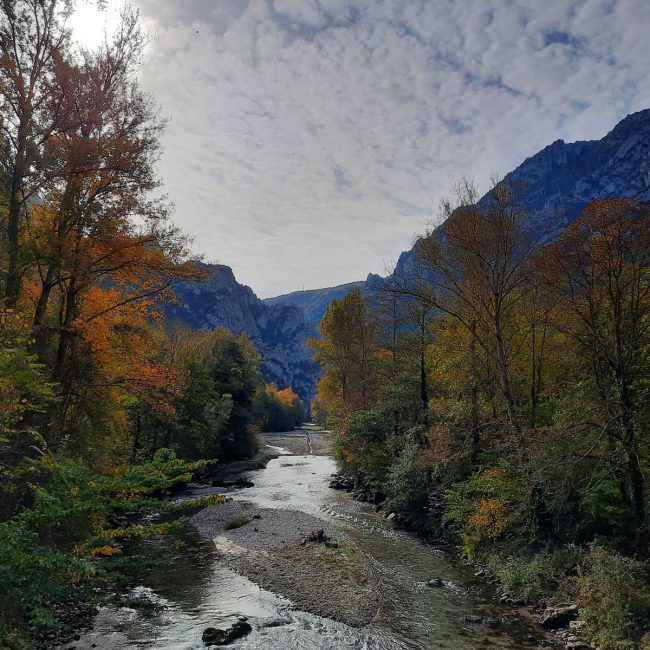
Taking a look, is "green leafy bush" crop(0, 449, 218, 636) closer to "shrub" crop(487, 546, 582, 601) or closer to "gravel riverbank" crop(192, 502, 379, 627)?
"gravel riverbank" crop(192, 502, 379, 627)

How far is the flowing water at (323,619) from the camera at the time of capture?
1134cm

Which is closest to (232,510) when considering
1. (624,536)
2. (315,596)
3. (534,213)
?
(315,596)

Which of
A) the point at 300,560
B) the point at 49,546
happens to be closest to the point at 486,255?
the point at 300,560

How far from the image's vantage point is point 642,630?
10109 mm

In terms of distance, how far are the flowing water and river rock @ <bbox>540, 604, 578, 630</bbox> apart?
44 cm

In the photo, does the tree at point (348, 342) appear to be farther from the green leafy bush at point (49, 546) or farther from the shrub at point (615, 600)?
the green leafy bush at point (49, 546)

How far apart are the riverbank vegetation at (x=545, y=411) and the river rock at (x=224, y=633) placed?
8.47 meters

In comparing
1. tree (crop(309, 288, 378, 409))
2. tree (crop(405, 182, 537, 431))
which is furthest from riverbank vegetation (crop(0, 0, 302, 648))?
tree (crop(309, 288, 378, 409))

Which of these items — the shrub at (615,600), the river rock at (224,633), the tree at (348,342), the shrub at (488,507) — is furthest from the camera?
the tree at (348,342)

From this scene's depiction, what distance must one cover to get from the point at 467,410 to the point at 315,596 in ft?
35.9

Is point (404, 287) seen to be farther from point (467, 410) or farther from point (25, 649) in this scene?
point (25, 649)

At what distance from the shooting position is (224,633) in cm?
1165

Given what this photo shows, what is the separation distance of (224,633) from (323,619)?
9.40 feet

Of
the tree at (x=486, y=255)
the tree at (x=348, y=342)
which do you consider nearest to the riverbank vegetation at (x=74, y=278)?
→ the tree at (x=486, y=255)
